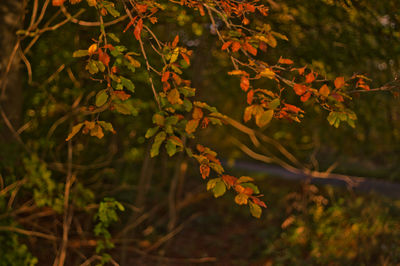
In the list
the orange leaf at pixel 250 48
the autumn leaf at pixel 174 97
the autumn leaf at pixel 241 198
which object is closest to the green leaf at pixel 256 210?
the autumn leaf at pixel 241 198

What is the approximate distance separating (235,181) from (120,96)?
32.2 inches

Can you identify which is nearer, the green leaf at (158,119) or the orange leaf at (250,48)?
the green leaf at (158,119)

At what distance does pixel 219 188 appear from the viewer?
2107mm

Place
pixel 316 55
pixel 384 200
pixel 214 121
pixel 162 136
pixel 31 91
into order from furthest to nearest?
pixel 384 200
pixel 31 91
pixel 316 55
pixel 214 121
pixel 162 136

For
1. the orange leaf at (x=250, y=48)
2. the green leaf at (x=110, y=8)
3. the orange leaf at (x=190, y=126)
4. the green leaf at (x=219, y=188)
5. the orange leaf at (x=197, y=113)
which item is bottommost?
the green leaf at (x=219, y=188)

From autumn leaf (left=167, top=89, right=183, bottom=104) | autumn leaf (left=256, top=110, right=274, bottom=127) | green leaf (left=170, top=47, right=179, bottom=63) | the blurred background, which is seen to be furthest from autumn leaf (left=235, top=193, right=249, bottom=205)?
the blurred background

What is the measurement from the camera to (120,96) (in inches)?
86.5

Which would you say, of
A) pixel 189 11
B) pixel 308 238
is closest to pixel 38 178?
pixel 189 11

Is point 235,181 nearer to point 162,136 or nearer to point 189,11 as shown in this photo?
point 162,136

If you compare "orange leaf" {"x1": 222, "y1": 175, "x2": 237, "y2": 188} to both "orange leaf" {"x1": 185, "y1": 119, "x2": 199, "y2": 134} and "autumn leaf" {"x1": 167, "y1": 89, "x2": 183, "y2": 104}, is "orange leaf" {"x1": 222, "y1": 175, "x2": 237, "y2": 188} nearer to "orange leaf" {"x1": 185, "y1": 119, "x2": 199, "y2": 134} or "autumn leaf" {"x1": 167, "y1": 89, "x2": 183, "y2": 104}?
"orange leaf" {"x1": 185, "y1": 119, "x2": 199, "y2": 134}

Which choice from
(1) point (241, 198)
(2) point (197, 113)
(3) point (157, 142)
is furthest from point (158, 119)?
(1) point (241, 198)

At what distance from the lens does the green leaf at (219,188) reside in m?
2.08

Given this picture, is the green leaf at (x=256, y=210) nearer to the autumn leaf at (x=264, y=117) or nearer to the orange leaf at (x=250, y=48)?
the autumn leaf at (x=264, y=117)

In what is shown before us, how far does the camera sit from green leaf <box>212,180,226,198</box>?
6.84ft
